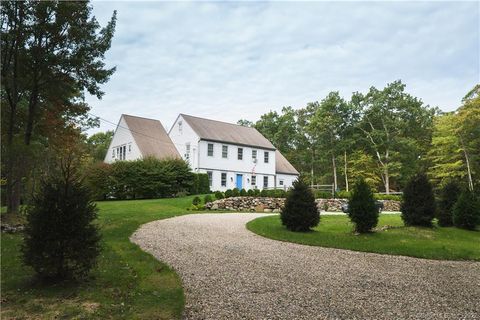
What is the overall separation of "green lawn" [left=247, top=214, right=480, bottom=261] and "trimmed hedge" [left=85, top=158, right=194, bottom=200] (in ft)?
47.5

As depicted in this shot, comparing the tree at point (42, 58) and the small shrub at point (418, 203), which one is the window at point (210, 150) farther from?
the small shrub at point (418, 203)

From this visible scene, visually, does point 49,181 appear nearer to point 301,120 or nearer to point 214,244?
Answer: point 214,244

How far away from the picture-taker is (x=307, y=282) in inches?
285

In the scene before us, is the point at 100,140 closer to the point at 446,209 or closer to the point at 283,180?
the point at 283,180

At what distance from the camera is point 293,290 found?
21.8ft

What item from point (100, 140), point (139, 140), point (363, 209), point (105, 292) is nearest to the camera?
point (105, 292)

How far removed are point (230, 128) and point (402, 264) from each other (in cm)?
3141

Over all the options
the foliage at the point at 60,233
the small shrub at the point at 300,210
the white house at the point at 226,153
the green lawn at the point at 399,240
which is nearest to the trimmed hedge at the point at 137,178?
the white house at the point at 226,153

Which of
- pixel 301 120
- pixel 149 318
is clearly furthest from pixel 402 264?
pixel 301 120

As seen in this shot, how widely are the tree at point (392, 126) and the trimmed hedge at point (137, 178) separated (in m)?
26.0

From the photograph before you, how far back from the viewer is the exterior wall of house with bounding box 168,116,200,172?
3412 cm

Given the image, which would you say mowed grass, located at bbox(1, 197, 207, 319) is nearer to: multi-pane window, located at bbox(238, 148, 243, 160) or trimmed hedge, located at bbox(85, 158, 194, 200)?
trimmed hedge, located at bbox(85, 158, 194, 200)

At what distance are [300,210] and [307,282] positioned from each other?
260 inches

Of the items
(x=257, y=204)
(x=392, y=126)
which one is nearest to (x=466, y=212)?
(x=257, y=204)
